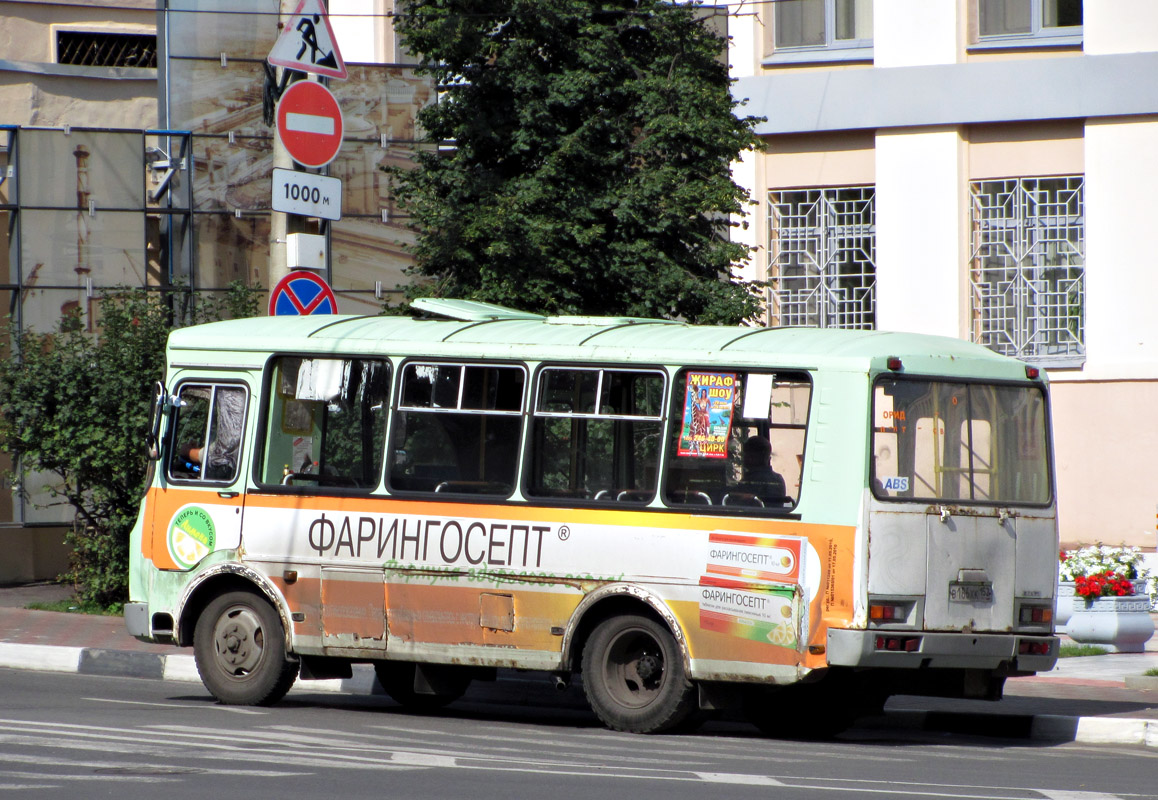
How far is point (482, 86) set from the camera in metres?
15.5

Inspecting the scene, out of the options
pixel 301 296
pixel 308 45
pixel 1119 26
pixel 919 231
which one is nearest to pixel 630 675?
pixel 301 296

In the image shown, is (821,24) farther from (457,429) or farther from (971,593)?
(971,593)

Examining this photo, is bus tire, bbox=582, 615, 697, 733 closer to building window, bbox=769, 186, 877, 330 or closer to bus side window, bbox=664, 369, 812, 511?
bus side window, bbox=664, 369, 812, 511

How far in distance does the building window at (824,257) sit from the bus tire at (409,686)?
10.2m

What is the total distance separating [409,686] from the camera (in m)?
12.7

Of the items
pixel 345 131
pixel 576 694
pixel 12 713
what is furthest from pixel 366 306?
pixel 12 713

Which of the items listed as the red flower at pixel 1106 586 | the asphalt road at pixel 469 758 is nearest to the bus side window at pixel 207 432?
the asphalt road at pixel 469 758

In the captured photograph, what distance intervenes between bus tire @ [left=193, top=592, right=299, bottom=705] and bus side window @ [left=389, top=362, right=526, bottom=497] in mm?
1458

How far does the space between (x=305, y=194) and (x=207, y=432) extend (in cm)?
249

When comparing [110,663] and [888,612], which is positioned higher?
[888,612]

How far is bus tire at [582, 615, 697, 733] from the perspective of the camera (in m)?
10.5

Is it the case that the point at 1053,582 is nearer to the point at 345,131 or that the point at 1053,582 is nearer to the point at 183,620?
the point at 183,620

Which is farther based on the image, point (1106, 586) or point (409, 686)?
point (1106, 586)

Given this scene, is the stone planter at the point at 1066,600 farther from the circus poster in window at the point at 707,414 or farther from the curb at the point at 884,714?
the circus poster in window at the point at 707,414
